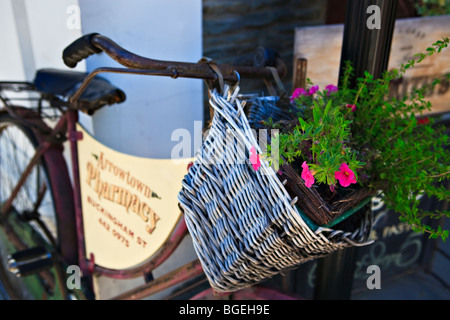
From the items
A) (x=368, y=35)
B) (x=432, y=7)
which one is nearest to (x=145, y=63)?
(x=368, y=35)

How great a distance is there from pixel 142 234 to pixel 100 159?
36 centimetres

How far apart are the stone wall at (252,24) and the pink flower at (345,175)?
134 centimetres

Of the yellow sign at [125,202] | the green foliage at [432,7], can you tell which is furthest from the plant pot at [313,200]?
the green foliage at [432,7]

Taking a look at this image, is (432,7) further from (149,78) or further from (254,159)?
(254,159)

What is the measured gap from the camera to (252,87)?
7.58 ft

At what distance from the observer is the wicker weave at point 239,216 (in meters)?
0.91

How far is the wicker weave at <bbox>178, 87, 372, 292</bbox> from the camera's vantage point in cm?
91

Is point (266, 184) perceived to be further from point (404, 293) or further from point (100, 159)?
point (404, 293)

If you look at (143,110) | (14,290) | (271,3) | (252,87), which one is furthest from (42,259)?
(271,3)

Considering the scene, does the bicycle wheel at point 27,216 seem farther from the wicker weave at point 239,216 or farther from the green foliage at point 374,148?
the green foliage at point 374,148

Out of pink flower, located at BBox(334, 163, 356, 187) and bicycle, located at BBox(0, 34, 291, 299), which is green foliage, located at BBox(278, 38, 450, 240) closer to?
pink flower, located at BBox(334, 163, 356, 187)

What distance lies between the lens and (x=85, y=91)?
66.7 inches

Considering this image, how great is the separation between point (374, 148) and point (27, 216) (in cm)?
201

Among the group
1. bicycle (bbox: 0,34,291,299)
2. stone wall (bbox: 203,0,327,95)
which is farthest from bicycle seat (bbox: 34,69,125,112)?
stone wall (bbox: 203,0,327,95)
